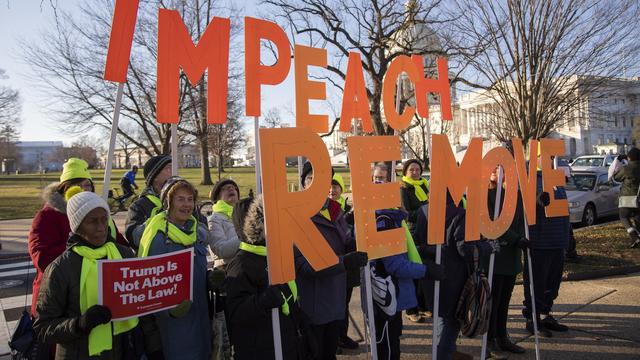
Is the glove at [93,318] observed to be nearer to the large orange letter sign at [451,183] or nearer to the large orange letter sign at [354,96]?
the large orange letter sign at [451,183]

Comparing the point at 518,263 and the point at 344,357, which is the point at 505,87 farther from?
the point at 344,357

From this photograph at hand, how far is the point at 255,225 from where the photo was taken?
2734mm

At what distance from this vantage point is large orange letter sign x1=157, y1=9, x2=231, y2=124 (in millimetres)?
3111

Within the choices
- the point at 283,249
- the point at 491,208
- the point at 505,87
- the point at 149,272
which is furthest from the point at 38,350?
the point at 505,87

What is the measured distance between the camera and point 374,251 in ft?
10.5

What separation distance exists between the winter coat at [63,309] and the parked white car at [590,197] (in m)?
12.5

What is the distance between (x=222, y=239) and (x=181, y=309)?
126 centimetres

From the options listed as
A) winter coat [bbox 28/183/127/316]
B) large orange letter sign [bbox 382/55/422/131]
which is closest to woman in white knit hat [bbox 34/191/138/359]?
winter coat [bbox 28/183/127/316]

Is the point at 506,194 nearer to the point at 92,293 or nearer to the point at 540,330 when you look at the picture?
the point at 540,330

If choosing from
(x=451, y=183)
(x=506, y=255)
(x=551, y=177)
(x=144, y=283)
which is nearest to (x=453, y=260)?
(x=451, y=183)

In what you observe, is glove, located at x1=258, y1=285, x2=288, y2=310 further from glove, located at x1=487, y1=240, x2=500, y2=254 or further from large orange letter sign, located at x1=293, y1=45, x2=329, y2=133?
glove, located at x1=487, y1=240, x2=500, y2=254

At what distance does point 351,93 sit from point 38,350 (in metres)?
2.80

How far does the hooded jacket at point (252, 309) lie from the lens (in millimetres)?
2615

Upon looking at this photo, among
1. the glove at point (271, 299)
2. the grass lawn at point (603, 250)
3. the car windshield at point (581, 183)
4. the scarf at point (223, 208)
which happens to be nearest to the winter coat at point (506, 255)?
the scarf at point (223, 208)
